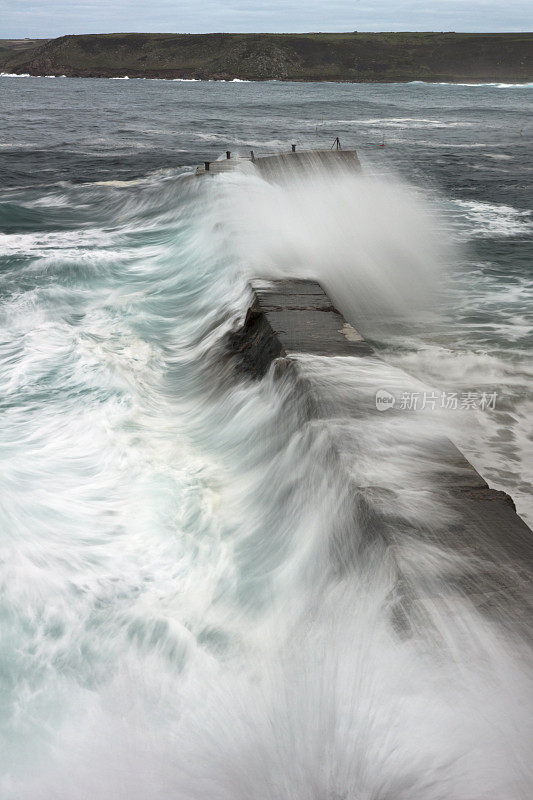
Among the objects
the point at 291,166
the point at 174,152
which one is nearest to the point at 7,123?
the point at 174,152

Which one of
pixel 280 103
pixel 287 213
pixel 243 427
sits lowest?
pixel 243 427

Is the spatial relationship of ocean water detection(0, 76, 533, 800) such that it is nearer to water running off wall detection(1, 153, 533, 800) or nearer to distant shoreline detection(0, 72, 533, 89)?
water running off wall detection(1, 153, 533, 800)

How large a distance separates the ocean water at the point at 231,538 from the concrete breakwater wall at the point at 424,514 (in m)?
0.05

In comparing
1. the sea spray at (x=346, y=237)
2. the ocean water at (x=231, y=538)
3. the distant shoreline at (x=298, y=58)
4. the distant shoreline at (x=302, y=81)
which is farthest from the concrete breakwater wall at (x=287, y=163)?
the distant shoreline at (x=298, y=58)

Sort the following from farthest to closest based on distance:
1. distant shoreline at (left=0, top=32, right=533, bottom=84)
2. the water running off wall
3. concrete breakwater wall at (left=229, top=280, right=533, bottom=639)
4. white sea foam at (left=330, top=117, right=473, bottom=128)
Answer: distant shoreline at (left=0, top=32, right=533, bottom=84) → white sea foam at (left=330, top=117, right=473, bottom=128) → concrete breakwater wall at (left=229, top=280, right=533, bottom=639) → the water running off wall

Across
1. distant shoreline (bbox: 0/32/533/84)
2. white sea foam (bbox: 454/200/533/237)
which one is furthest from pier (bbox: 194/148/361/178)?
distant shoreline (bbox: 0/32/533/84)

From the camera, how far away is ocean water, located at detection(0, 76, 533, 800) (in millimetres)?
2576

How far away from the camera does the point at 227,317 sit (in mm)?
7277

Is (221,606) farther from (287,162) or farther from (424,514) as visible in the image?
(287,162)

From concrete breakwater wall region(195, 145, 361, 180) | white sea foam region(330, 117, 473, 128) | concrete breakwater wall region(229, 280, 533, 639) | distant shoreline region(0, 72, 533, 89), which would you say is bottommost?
concrete breakwater wall region(229, 280, 533, 639)

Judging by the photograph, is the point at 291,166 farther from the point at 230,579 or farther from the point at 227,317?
the point at 230,579

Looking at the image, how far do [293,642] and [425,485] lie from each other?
1.14m

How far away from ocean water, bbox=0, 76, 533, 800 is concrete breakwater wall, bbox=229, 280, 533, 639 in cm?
5

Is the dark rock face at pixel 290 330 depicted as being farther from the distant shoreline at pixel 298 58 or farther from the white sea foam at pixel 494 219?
the distant shoreline at pixel 298 58
